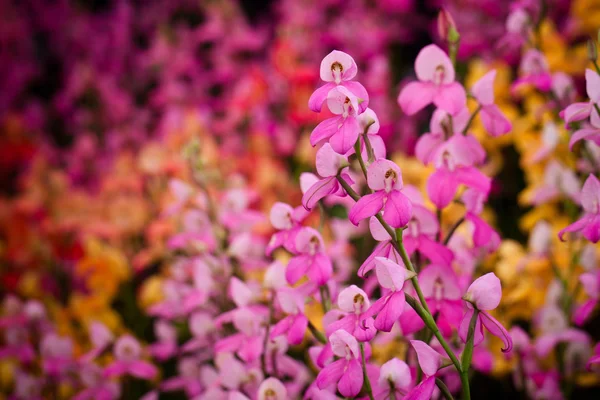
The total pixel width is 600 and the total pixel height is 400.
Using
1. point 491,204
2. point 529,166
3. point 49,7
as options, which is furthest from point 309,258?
point 49,7

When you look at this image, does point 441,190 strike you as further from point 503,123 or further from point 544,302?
point 544,302

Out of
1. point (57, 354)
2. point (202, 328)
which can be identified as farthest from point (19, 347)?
point (202, 328)

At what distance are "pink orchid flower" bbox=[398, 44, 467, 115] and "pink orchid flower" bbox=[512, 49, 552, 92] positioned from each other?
0.73 ft

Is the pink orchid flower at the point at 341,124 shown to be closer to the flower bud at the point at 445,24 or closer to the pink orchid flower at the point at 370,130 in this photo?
the pink orchid flower at the point at 370,130

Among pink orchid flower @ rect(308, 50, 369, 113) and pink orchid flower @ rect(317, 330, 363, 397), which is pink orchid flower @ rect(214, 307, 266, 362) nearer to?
pink orchid flower @ rect(317, 330, 363, 397)

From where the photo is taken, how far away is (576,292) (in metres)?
0.77

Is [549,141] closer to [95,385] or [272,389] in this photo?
[272,389]

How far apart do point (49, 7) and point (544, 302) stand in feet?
7.79

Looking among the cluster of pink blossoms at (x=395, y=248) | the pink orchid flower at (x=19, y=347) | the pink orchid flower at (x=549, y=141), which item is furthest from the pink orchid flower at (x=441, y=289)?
the pink orchid flower at (x=19, y=347)

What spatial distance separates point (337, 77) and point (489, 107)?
210 mm

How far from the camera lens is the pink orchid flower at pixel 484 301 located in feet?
1.53

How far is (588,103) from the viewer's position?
0.56 metres

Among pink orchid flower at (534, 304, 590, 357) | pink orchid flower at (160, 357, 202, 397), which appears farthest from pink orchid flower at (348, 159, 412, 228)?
pink orchid flower at (160, 357, 202, 397)

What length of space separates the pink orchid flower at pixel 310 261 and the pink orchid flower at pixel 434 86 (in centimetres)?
17
